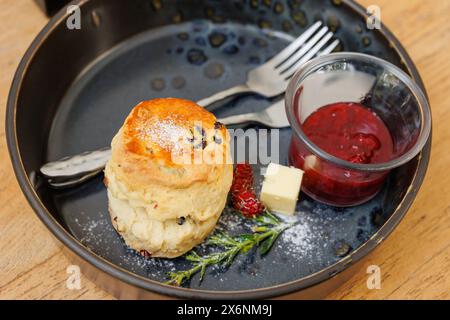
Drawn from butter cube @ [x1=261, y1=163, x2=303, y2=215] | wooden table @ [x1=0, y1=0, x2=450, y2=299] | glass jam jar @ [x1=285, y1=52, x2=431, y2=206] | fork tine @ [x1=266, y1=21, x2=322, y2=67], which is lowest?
wooden table @ [x1=0, y1=0, x2=450, y2=299]

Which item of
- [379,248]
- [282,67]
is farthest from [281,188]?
[282,67]

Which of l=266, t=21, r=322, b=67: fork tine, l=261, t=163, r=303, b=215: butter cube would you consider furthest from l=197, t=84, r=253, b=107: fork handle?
l=261, t=163, r=303, b=215: butter cube

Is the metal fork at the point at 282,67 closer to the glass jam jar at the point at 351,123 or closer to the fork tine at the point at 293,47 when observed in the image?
the fork tine at the point at 293,47

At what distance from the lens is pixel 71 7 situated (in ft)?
5.94

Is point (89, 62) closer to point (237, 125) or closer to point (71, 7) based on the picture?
point (71, 7)

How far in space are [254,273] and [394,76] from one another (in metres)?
0.66

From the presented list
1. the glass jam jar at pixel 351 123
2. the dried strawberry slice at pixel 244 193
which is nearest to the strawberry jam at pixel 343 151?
the glass jam jar at pixel 351 123

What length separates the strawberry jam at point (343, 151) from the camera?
165 cm

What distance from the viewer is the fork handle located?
71.9 inches

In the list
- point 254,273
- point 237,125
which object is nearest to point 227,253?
point 254,273

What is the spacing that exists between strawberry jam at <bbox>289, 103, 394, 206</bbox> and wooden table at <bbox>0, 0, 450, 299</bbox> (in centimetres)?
16

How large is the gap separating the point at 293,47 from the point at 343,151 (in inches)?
16.7

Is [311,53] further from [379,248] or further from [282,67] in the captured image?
[379,248]

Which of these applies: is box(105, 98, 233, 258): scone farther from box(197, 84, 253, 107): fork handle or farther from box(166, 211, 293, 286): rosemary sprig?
box(197, 84, 253, 107): fork handle
